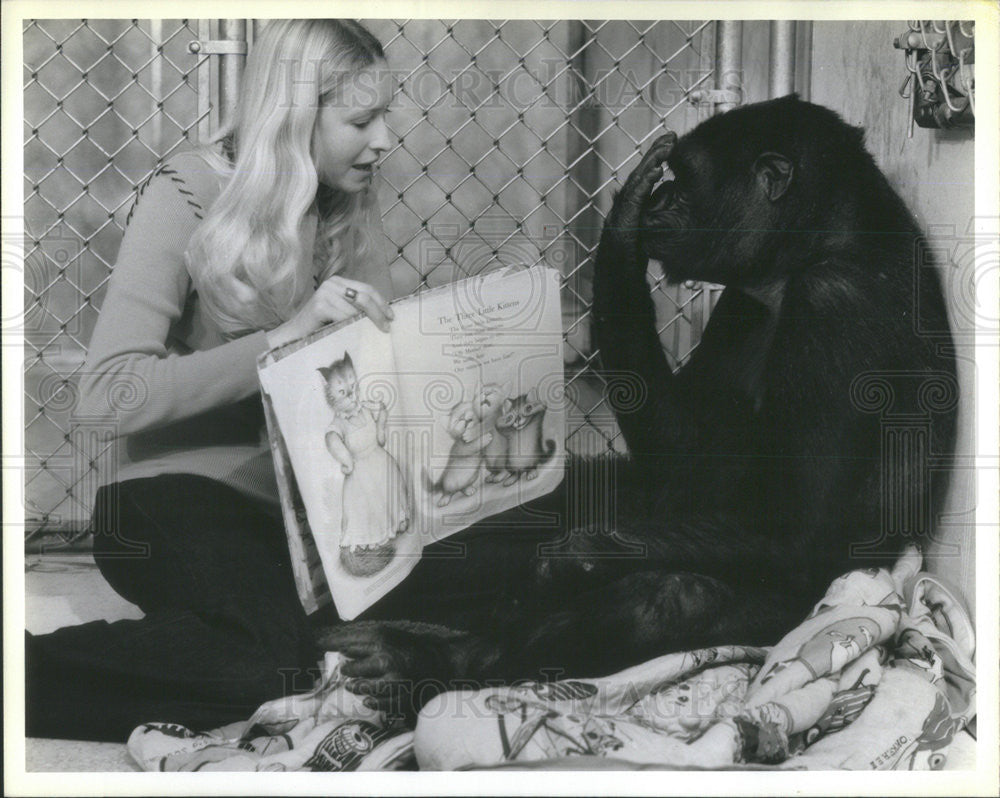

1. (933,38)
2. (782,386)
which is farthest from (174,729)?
(933,38)

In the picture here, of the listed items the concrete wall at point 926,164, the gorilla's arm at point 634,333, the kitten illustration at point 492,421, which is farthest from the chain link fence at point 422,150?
the concrete wall at point 926,164

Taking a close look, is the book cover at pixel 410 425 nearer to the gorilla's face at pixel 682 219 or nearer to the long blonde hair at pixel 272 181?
the long blonde hair at pixel 272 181

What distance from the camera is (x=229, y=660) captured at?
3.31 meters

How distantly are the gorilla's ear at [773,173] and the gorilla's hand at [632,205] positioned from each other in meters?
0.28

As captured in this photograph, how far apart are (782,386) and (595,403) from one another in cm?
54

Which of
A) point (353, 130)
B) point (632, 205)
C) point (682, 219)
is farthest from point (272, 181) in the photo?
point (682, 219)

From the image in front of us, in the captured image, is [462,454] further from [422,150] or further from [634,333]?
[422,150]

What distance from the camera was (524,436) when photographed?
3.42 m

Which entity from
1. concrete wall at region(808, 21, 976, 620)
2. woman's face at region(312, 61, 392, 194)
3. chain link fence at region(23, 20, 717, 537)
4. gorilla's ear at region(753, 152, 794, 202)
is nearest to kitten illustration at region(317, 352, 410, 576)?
chain link fence at region(23, 20, 717, 537)

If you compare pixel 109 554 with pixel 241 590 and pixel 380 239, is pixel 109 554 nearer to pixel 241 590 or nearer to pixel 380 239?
pixel 241 590

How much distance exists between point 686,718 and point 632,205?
1.48m

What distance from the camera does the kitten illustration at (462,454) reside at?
3396 mm

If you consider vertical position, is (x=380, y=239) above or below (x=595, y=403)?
above

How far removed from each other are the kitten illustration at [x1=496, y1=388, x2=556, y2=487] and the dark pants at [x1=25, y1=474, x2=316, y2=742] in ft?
2.30
